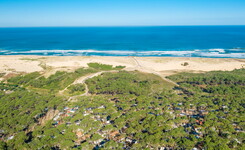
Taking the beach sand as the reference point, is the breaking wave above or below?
above

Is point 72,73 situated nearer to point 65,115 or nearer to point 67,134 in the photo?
point 65,115

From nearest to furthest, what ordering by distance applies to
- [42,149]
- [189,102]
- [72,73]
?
1. [42,149]
2. [189,102]
3. [72,73]

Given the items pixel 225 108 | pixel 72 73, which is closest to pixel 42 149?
pixel 225 108

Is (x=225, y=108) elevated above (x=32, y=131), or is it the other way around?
(x=225, y=108)

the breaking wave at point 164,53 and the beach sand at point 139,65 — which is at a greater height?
the breaking wave at point 164,53

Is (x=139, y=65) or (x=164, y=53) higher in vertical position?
(x=164, y=53)

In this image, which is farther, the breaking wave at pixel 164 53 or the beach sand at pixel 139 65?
the breaking wave at pixel 164 53

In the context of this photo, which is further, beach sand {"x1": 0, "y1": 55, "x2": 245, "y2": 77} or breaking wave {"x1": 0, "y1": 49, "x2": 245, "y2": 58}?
breaking wave {"x1": 0, "y1": 49, "x2": 245, "y2": 58}

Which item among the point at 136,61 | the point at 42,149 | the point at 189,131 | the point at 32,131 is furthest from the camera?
the point at 136,61

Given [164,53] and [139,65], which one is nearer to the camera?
[139,65]

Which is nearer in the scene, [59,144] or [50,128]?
[59,144]
